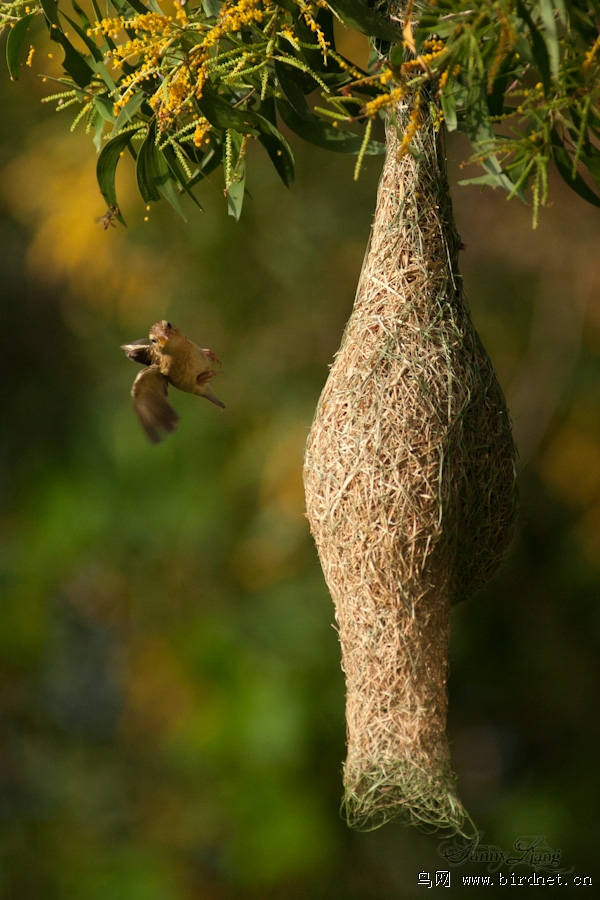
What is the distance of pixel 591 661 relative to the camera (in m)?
4.09

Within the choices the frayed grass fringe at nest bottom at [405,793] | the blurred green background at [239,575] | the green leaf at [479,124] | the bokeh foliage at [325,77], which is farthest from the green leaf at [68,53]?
the blurred green background at [239,575]

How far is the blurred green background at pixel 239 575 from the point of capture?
3752 millimetres

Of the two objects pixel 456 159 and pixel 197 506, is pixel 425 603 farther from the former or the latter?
pixel 197 506

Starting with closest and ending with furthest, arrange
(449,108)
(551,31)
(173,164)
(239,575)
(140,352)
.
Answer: (551,31) → (449,108) → (173,164) → (140,352) → (239,575)

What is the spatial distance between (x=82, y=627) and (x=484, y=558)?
10.7 ft

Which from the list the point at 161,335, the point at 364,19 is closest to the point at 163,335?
the point at 161,335

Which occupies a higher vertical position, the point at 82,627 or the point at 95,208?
the point at 95,208

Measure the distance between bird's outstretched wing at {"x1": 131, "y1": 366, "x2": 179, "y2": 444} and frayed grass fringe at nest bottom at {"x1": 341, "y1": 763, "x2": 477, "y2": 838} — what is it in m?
0.74

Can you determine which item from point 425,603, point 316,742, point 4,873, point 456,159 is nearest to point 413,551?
point 425,603

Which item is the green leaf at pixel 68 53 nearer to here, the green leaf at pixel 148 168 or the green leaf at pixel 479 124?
the green leaf at pixel 148 168

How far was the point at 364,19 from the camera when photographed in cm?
153

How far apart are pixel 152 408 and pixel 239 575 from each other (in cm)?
243

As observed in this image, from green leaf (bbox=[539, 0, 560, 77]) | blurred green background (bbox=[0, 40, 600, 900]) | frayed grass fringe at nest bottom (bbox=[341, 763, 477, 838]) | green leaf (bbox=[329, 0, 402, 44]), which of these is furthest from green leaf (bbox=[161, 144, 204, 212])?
blurred green background (bbox=[0, 40, 600, 900])

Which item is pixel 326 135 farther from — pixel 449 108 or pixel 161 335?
pixel 161 335
